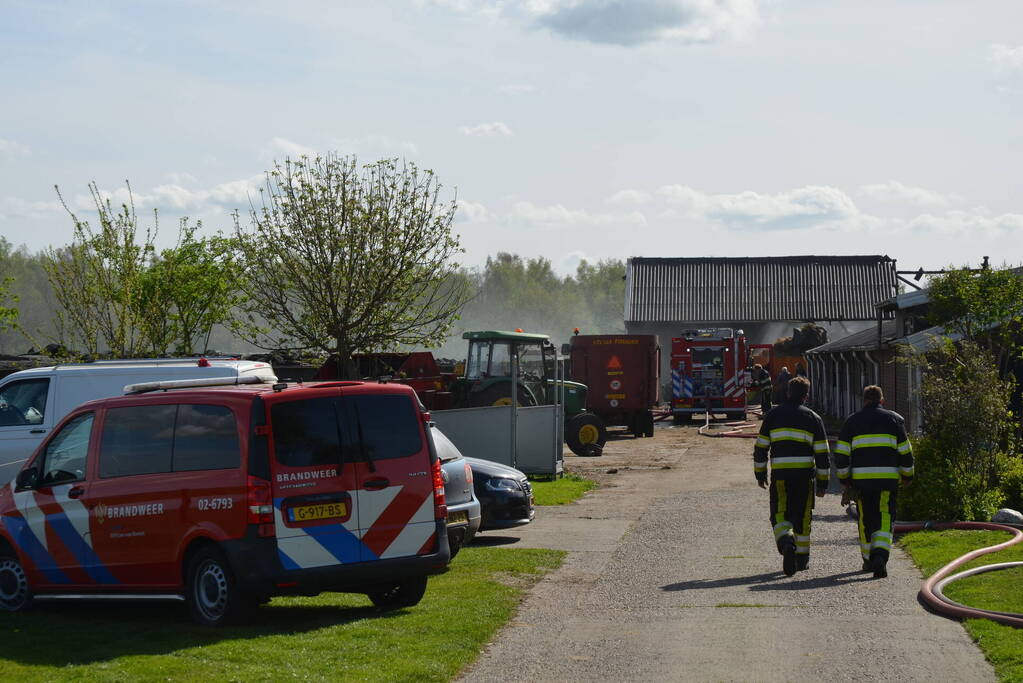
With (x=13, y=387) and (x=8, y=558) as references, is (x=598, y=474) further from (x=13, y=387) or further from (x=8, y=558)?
(x=8, y=558)

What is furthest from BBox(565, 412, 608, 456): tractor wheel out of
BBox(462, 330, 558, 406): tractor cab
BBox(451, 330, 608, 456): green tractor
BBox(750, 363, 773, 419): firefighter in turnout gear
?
BBox(750, 363, 773, 419): firefighter in turnout gear

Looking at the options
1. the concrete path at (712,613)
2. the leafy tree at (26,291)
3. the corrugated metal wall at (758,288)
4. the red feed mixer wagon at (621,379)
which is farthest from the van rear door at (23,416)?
the leafy tree at (26,291)

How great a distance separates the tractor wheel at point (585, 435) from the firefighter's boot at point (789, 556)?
1733cm

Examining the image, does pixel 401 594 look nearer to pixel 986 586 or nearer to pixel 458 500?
pixel 458 500

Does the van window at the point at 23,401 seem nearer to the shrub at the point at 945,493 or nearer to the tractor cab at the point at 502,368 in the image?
the shrub at the point at 945,493

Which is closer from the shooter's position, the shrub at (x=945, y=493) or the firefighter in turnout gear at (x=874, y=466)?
the firefighter in turnout gear at (x=874, y=466)

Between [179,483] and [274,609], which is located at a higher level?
[179,483]

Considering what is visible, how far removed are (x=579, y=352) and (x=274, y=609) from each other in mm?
26121

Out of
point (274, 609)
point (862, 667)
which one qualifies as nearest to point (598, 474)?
point (274, 609)

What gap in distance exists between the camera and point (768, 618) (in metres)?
9.95

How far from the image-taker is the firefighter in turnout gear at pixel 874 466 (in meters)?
12.2

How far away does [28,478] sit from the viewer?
10867 mm

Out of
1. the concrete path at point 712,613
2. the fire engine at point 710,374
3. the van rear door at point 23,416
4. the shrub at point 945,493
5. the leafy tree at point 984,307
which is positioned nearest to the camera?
the concrete path at point 712,613

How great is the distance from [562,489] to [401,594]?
35.7ft
